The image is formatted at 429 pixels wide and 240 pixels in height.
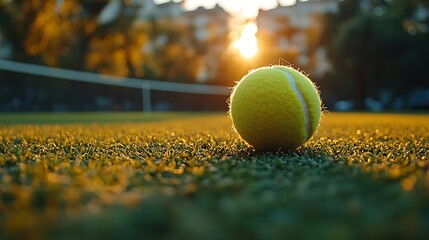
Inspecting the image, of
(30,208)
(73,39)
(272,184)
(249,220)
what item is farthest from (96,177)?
(73,39)

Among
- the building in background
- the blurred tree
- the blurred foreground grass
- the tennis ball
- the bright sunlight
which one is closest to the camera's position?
the blurred foreground grass

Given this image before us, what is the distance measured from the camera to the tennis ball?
2506 millimetres

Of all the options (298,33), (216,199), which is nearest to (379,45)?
(298,33)

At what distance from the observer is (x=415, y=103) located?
23141 millimetres

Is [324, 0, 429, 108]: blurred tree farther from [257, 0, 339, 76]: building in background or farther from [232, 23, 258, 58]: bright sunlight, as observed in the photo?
[232, 23, 258, 58]: bright sunlight

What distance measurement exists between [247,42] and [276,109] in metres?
25.9

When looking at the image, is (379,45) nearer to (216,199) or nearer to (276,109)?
(276,109)

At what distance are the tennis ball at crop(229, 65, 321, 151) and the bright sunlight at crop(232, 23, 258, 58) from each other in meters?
24.0

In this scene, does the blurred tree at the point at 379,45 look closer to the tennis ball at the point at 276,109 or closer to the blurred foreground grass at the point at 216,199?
the tennis ball at the point at 276,109

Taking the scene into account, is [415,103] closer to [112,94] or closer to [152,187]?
[112,94]

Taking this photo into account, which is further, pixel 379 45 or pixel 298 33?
pixel 298 33

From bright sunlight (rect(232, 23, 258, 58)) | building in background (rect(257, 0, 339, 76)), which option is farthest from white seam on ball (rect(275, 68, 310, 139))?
bright sunlight (rect(232, 23, 258, 58))

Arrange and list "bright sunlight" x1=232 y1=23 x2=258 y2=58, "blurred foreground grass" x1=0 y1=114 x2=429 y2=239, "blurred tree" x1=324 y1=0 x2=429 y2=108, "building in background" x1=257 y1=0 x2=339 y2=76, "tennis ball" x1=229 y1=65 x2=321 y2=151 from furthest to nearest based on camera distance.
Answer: "bright sunlight" x1=232 y1=23 x2=258 y2=58, "building in background" x1=257 y1=0 x2=339 y2=76, "blurred tree" x1=324 y1=0 x2=429 y2=108, "tennis ball" x1=229 y1=65 x2=321 y2=151, "blurred foreground grass" x1=0 y1=114 x2=429 y2=239

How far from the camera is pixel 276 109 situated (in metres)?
2.49
